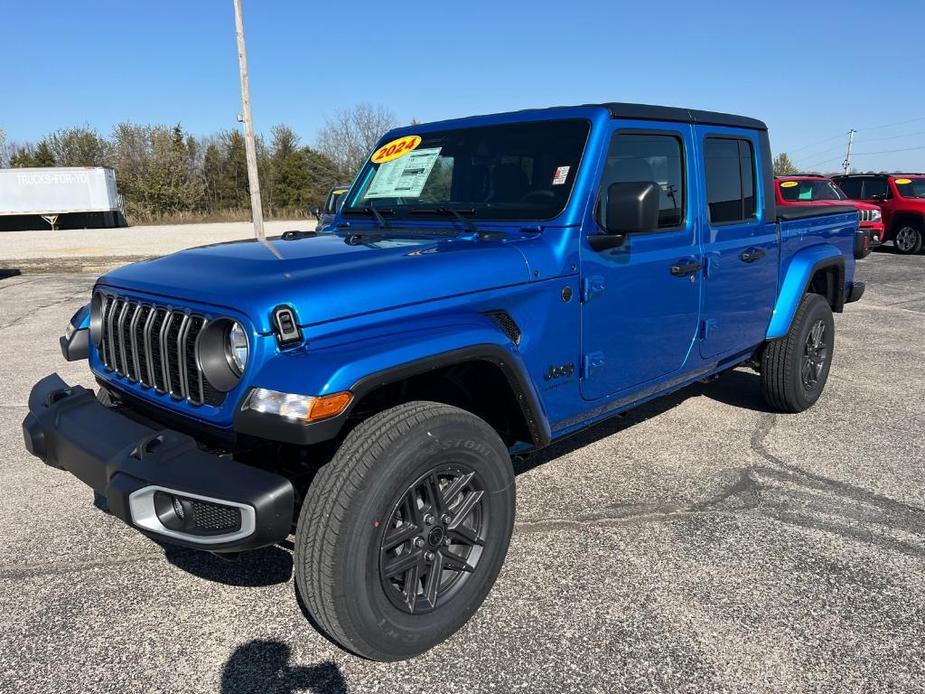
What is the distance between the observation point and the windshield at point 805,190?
12695mm

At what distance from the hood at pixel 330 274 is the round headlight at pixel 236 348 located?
90 mm

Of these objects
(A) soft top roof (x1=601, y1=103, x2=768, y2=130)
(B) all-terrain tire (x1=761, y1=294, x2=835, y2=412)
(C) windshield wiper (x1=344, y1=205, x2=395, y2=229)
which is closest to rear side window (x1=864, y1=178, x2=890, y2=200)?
(B) all-terrain tire (x1=761, y1=294, x2=835, y2=412)

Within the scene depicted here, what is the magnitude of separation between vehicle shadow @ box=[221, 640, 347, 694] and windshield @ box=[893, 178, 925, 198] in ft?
56.7

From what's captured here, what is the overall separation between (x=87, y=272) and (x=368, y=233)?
1340 centimetres

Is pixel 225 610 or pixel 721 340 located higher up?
pixel 721 340

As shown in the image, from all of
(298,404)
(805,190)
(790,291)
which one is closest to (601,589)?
(298,404)

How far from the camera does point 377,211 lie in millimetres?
3555

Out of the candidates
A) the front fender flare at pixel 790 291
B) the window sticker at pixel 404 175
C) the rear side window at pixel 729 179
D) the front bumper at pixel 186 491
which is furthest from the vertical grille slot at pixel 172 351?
the front fender flare at pixel 790 291

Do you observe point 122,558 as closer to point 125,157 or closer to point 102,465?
point 102,465

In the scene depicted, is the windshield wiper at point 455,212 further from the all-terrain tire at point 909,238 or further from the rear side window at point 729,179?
the all-terrain tire at point 909,238

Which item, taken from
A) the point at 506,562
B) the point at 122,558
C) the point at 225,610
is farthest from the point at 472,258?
the point at 122,558

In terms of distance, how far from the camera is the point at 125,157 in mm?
43844

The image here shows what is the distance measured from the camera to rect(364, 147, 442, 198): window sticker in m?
3.51

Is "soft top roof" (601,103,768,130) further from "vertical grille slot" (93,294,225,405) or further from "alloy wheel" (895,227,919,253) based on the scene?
"alloy wheel" (895,227,919,253)
